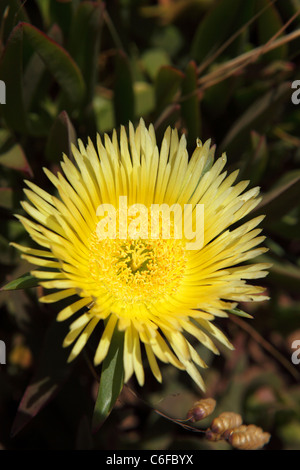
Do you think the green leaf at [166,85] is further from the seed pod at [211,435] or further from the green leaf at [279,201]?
the seed pod at [211,435]

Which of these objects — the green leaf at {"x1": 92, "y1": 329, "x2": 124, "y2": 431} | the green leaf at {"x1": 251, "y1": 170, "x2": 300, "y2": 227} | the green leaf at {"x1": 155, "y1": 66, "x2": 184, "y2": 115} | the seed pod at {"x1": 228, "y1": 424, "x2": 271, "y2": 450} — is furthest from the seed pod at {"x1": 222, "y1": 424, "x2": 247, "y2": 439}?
the green leaf at {"x1": 155, "y1": 66, "x2": 184, "y2": 115}

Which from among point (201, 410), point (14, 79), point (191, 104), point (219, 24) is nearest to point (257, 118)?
point (191, 104)

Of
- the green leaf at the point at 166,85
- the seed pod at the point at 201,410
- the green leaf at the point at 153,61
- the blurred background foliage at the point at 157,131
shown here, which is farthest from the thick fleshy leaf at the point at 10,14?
the seed pod at the point at 201,410

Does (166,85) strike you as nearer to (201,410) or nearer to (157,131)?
(157,131)

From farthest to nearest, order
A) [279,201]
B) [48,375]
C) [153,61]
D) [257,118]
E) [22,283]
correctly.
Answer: [153,61] → [257,118] → [279,201] → [48,375] → [22,283]

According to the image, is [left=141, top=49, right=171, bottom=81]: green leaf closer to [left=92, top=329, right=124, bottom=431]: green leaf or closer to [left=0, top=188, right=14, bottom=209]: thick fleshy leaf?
[left=0, top=188, right=14, bottom=209]: thick fleshy leaf

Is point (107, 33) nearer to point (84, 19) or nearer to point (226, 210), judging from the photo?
point (84, 19)
